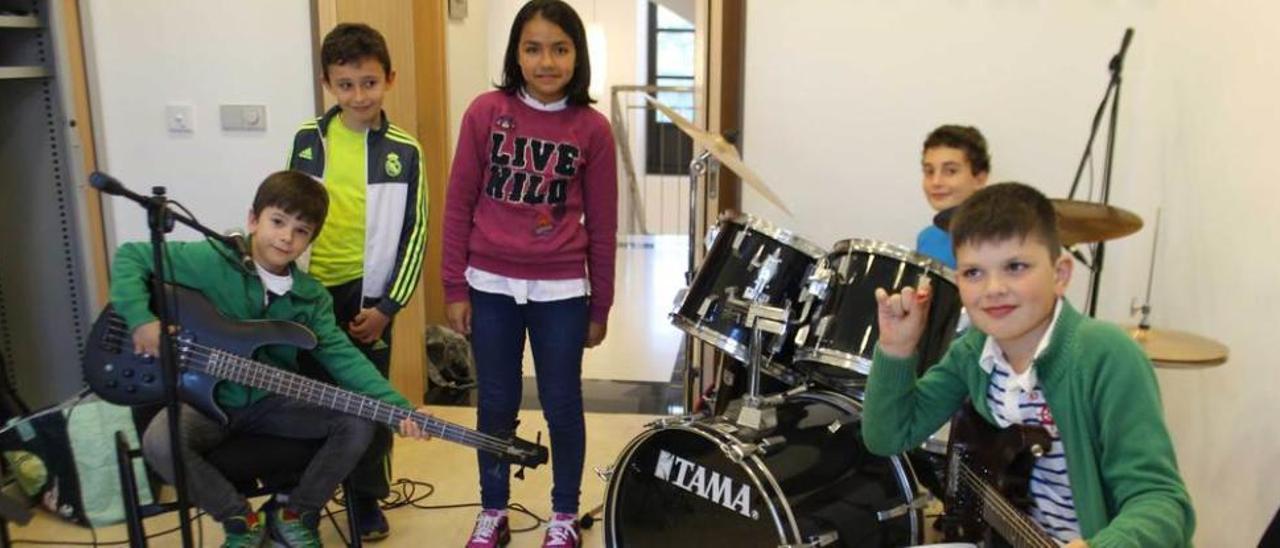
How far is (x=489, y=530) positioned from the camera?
7.14 feet

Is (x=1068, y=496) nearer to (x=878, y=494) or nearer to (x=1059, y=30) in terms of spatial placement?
(x=878, y=494)

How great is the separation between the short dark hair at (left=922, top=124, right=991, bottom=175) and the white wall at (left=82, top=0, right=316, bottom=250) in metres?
1.79

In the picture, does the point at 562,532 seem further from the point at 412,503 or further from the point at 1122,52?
the point at 1122,52

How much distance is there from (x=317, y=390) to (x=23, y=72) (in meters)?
1.34

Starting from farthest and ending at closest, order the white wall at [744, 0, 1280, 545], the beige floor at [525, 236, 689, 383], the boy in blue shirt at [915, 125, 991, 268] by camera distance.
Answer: the beige floor at [525, 236, 689, 383] → the boy in blue shirt at [915, 125, 991, 268] → the white wall at [744, 0, 1280, 545]

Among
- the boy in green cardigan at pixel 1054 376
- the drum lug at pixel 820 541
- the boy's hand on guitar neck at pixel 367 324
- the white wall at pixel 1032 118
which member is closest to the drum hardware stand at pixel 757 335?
the drum lug at pixel 820 541

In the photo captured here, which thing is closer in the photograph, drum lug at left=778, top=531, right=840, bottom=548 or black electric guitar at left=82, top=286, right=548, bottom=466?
drum lug at left=778, top=531, right=840, bottom=548

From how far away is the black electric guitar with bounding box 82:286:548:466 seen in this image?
178 centimetres

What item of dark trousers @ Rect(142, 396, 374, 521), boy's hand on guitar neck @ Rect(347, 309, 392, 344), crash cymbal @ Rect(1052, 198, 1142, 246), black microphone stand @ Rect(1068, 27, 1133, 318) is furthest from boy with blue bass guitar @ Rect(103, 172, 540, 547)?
black microphone stand @ Rect(1068, 27, 1133, 318)

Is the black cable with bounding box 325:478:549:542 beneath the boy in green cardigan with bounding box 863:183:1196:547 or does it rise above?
beneath

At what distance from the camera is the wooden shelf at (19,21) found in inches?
91.3

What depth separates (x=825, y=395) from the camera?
1875mm

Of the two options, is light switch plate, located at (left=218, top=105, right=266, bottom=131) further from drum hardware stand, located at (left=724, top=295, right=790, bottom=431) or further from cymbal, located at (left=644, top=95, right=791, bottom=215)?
drum hardware stand, located at (left=724, top=295, right=790, bottom=431)

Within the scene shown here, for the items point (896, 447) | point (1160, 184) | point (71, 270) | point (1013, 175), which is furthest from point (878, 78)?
point (71, 270)
